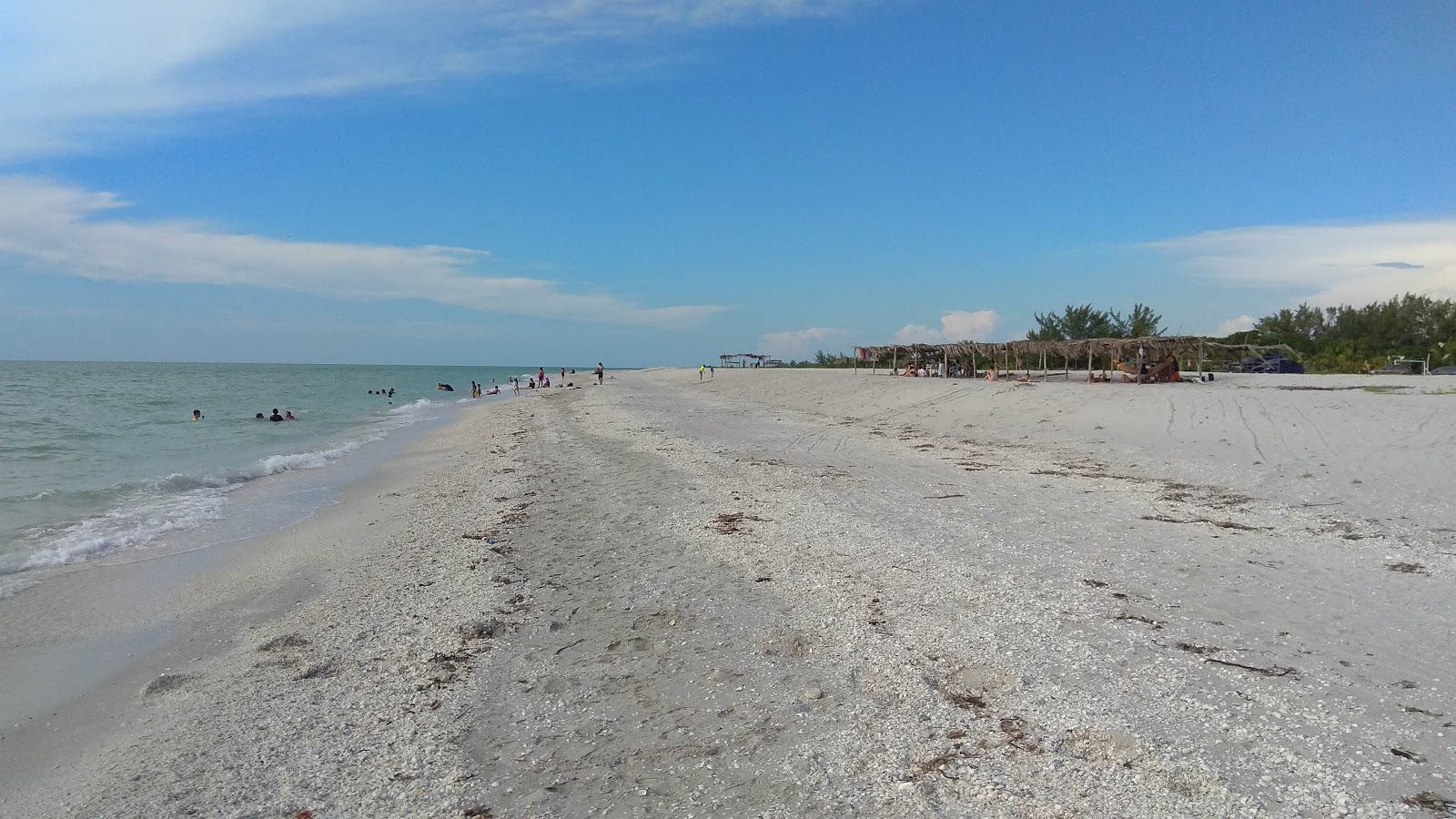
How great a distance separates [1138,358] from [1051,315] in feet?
87.1

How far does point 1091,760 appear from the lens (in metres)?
3.23

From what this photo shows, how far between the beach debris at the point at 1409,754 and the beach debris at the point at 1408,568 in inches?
134

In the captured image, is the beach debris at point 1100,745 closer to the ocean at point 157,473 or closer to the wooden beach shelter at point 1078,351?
the ocean at point 157,473

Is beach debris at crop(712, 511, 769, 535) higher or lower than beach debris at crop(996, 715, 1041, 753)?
higher

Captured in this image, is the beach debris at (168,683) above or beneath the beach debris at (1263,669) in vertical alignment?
beneath

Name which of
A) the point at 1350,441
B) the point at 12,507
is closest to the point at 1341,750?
the point at 1350,441

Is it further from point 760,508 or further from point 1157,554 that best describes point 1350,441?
point 760,508

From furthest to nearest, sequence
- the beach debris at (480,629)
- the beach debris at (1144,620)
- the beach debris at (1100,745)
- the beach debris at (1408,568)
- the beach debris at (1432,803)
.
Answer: the beach debris at (1408,568)
the beach debris at (480,629)
the beach debris at (1144,620)
the beach debris at (1100,745)
the beach debris at (1432,803)

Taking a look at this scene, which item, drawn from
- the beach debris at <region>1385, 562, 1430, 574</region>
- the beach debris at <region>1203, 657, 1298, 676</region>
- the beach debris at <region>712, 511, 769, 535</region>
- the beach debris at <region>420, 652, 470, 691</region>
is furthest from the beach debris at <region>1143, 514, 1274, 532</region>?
the beach debris at <region>420, 652, 470, 691</region>

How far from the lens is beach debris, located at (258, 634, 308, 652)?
16.7ft

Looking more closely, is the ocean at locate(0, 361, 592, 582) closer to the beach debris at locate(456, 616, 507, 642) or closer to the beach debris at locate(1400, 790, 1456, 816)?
the beach debris at locate(456, 616, 507, 642)

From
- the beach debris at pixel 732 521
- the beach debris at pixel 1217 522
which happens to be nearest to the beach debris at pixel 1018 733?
the beach debris at pixel 732 521

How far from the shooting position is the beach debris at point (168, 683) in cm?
451

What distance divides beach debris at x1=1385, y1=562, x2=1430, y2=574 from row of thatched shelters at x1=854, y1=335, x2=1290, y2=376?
2159cm
